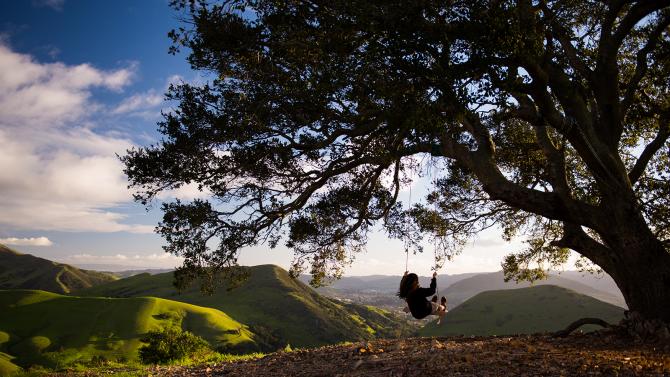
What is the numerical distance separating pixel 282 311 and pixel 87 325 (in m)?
72.1

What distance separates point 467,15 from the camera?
29.0 feet

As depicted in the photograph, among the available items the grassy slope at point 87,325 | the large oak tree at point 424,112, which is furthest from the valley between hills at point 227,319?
the large oak tree at point 424,112

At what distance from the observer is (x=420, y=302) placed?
11297mm

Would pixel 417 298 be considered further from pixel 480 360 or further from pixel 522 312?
pixel 522 312

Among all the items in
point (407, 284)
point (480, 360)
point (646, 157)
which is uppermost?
point (646, 157)

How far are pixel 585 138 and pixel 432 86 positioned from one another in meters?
5.19

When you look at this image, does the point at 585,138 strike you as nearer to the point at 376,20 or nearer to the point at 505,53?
the point at 505,53

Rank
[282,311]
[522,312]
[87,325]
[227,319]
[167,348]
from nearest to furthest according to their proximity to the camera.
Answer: [167,348], [87,325], [227,319], [522,312], [282,311]

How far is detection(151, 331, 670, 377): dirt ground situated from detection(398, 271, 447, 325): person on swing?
0.93m

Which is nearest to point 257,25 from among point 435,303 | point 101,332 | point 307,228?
point 307,228

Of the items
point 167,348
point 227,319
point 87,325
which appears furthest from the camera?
point 227,319

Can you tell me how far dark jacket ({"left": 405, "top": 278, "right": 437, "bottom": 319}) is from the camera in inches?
438

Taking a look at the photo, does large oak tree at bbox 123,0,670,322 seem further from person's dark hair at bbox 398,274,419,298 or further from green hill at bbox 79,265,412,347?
green hill at bbox 79,265,412,347

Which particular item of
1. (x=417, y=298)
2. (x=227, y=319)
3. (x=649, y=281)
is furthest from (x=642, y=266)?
(x=227, y=319)
